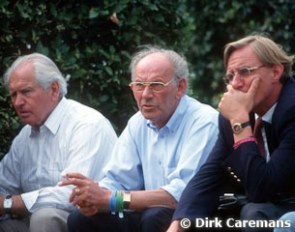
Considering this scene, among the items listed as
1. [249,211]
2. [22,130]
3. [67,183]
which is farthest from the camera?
[22,130]

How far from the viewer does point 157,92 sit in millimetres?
5625

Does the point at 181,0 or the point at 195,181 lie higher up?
the point at 181,0

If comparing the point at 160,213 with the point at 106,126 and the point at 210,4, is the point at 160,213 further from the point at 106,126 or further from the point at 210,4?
the point at 210,4

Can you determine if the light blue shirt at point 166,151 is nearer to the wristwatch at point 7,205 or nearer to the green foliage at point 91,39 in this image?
the wristwatch at point 7,205

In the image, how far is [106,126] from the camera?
595 centimetres

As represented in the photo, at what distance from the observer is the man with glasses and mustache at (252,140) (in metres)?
4.74

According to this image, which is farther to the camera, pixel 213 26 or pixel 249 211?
pixel 213 26

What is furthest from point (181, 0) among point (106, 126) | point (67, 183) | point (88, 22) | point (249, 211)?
point (249, 211)

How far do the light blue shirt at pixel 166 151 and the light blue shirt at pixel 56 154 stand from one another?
142mm

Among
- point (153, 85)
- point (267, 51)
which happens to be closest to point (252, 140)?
point (267, 51)

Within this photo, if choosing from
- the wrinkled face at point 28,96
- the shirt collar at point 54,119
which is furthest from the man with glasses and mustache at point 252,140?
the wrinkled face at point 28,96

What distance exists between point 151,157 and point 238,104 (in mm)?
897

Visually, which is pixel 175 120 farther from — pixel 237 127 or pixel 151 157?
pixel 237 127

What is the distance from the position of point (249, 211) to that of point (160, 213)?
2.45 feet
